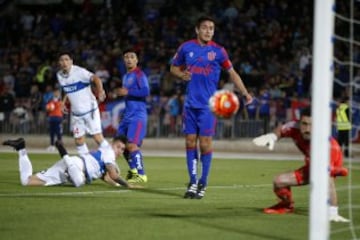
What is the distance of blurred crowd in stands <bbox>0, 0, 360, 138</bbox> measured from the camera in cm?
2805

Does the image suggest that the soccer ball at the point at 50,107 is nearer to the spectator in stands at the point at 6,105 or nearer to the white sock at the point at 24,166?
the spectator in stands at the point at 6,105

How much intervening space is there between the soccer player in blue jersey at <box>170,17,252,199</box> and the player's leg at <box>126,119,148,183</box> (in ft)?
9.99

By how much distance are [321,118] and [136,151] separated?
8.53m

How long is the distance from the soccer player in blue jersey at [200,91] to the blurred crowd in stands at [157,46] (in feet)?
44.0

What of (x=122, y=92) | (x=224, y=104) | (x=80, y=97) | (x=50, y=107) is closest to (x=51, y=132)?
(x=50, y=107)

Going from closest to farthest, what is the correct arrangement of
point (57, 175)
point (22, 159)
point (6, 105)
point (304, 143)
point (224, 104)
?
point (304, 143)
point (224, 104)
point (22, 159)
point (57, 175)
point (6, 105)

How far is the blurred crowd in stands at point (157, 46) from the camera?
92.0 ft

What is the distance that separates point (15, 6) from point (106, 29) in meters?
6.32

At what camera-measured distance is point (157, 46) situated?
32.3 meters

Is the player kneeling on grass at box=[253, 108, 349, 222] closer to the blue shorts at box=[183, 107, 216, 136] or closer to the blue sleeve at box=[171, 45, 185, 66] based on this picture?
the blue shorts at box=[183, 107, 216, 136]

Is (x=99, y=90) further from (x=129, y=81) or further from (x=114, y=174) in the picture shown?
(x=114, y=174)

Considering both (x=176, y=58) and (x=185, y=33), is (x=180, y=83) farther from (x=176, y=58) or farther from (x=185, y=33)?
(x=176, y=58)

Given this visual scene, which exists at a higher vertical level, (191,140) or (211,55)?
(211,55)

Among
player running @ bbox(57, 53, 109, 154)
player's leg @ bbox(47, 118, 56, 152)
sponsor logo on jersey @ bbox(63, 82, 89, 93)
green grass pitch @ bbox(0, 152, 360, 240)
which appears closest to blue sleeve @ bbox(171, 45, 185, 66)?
green grass pitch @ bbox(0, 152, 360, 240)
